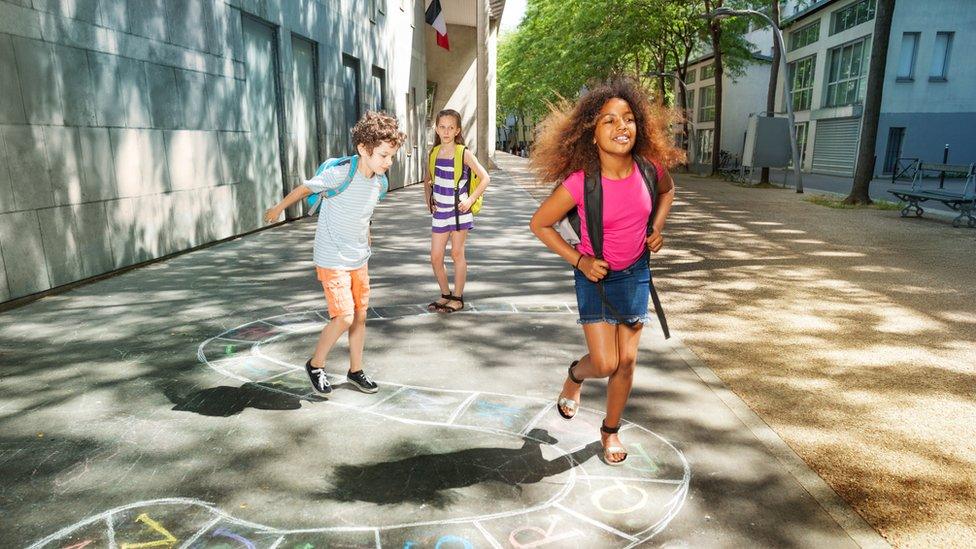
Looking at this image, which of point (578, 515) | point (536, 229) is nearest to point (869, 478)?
point (578, 515)

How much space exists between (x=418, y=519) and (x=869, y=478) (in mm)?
2164

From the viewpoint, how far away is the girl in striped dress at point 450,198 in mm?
5590

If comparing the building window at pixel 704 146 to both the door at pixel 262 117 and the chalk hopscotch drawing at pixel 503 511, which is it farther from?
the chalk hopscotch drawing at pixel 503 511

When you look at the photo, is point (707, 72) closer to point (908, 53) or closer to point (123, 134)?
point (908, 53)

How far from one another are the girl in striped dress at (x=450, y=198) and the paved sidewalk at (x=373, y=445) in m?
0.49

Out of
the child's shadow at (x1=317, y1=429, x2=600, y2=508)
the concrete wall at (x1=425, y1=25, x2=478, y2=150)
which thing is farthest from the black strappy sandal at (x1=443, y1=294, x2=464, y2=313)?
the concrete wall at (x1=425, y1=25, x2=478, y2=150)

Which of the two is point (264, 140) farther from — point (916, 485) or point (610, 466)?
point (916, 485)

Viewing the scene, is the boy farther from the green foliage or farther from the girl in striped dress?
the green foliage

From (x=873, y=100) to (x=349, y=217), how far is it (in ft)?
51.4

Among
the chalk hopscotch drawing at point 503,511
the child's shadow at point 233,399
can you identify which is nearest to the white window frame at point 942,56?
the chalk hopscotch drawing at point 503,511

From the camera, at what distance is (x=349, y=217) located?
12.3 ft

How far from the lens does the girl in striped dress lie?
18.3ft

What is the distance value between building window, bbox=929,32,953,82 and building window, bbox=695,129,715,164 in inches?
774

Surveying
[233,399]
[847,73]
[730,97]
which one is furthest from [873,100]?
[730,97]
